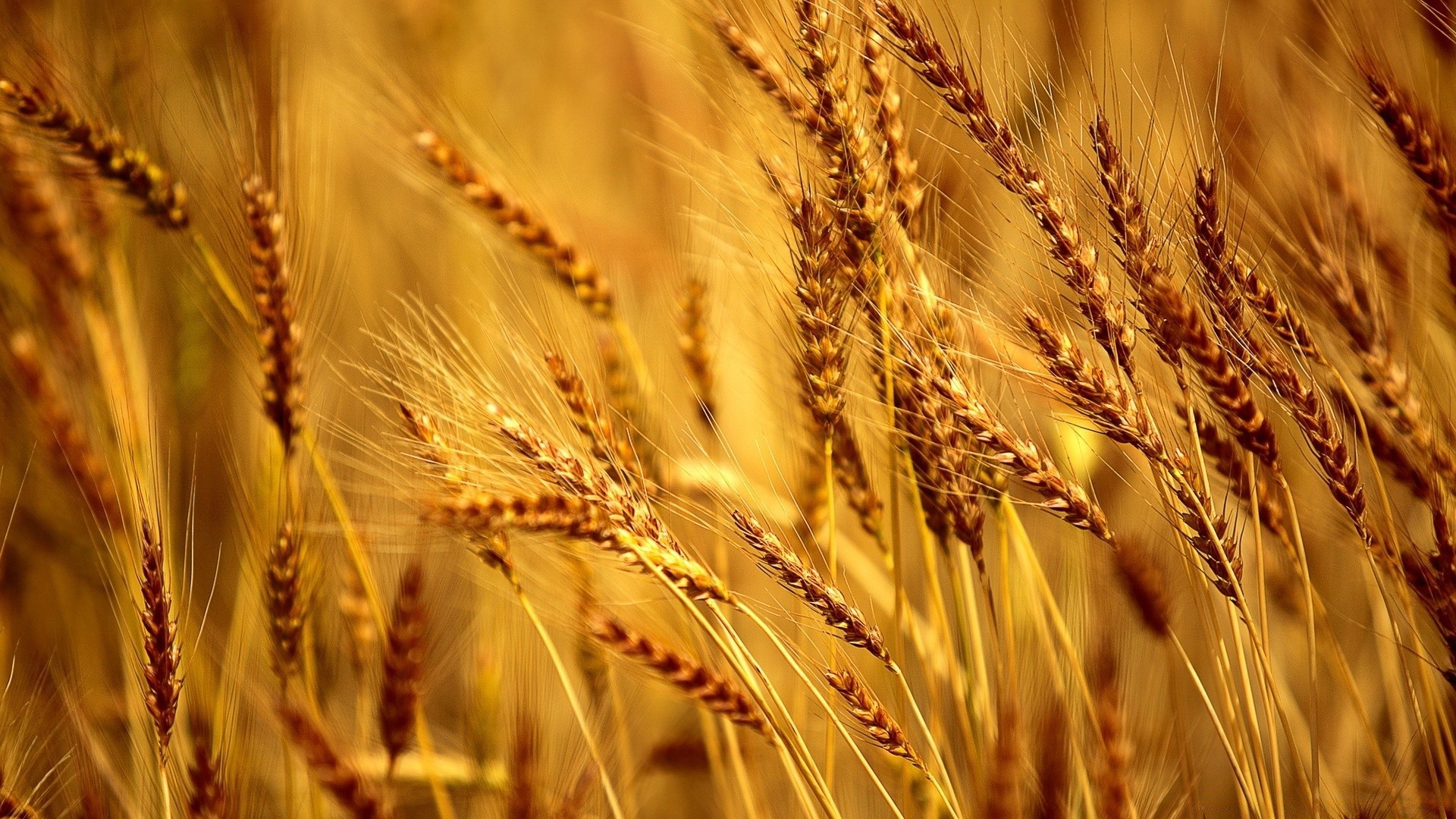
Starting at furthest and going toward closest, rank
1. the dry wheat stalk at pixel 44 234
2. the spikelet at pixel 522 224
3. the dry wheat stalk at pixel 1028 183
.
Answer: the dry wheat stalk at pixel 44 234, the spikelet at pixel 522 224, the dry wheat stalk at pixel 1028 183

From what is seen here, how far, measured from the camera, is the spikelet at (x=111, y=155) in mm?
877

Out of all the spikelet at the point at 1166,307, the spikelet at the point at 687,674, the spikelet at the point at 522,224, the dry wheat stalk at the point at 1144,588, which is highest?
the spikelet at the point at 1166,307

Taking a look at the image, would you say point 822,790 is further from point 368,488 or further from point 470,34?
point 470,34

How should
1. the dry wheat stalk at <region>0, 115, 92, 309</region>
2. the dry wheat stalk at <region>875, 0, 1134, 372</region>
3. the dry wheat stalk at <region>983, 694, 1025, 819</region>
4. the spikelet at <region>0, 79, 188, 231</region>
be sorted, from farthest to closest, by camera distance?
the dry wheat stalk at <region>0, 115, 92, 309</region> < the spikelet at <region>0, 79, 188, 231</region> < the dry wheat stalk at <region>875, 0, 1134, 372</region> < the dry wheat stalk at <region>983, 694, 1025, 819</region>

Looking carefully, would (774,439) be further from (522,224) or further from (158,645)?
(158,645)

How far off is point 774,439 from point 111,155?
1.06m

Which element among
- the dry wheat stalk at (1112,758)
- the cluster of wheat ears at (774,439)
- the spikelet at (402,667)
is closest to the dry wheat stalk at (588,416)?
the cluster of wheat ears at (774,439)

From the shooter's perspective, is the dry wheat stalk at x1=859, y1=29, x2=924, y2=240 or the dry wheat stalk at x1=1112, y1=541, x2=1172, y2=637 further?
the dry wheat stalk at x1=1112, y1=541, x2=1172, y2=637

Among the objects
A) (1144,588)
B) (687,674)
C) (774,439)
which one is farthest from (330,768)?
(774,439)

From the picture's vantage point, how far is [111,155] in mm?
915

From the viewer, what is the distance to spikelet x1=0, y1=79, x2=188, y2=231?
88cm

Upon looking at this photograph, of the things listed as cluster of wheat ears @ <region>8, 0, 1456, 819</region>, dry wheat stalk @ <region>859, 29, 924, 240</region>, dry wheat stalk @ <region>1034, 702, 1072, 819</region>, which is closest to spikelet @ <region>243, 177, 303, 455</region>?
cluster of wheat ears @ <region>8, 0, 1456, 819</region>

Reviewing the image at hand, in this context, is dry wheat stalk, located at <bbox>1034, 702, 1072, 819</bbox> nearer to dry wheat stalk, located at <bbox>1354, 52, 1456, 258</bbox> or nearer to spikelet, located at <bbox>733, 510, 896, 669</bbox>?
spikelet, located at <bbox>733, 510, 896, 669</bbox>

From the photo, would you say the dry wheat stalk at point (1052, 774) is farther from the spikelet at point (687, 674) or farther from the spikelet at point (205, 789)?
the spikelet at point (205, 789)
